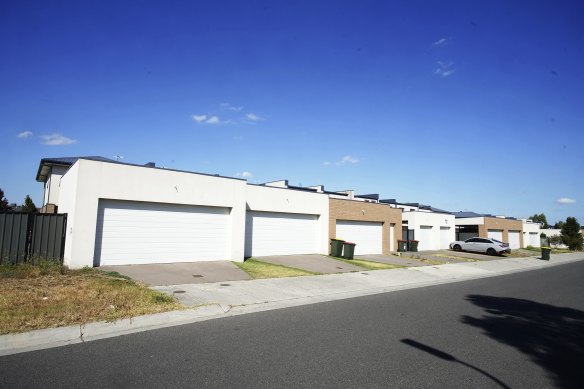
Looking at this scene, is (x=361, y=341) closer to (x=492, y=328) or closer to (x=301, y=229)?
(x=492, y=328)

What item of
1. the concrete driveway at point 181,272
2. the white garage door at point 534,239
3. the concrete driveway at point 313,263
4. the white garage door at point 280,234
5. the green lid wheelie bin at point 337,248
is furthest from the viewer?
the white garage door at point 534,239

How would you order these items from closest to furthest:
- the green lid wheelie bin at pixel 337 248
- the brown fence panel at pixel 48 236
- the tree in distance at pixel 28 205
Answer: the brown fence panel at pixel 48 236 → the green lid wheelie bin at pixel 337 248 → the tree in distance at pixel 28 205

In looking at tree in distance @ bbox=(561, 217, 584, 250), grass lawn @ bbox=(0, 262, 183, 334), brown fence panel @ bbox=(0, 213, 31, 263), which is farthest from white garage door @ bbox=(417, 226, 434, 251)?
brown fence panel @ bbox=(0, 213, 31, 263)

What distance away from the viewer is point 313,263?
17.9 m

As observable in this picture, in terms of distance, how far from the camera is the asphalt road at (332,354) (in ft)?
15.5

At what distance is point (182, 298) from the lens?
9.34 m

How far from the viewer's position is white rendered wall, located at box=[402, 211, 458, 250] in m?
32.3

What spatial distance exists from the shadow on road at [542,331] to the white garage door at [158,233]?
10580 mm

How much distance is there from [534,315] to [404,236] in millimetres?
21916

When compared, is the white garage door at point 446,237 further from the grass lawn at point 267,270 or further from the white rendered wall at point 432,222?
the grass lawn at point 267,270

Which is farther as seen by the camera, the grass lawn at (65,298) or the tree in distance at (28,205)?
the tree in distance at (28,205)

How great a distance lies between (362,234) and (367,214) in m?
1.40

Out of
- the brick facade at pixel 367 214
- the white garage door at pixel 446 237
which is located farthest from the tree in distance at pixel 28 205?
the white garage door at pixel 446 237

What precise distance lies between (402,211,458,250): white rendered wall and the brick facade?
459cm
